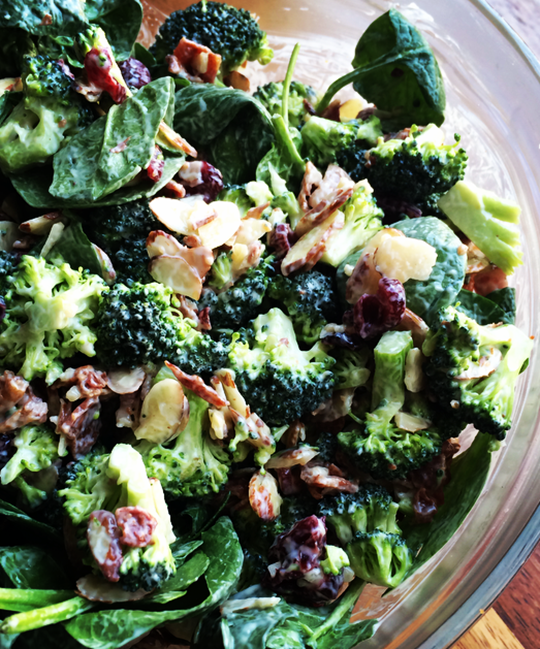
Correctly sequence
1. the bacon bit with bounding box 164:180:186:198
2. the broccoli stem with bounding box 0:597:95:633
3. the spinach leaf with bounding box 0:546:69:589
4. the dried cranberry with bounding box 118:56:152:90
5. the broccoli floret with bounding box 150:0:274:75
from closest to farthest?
1. the broccoli stem with bounding box 0:597:95:633
2. the spinach leaf with bounding box 0:546:69:589
3. the bacon bit with bounding box 164:180:186:198
4. the dried cranberry with bounding box 118:56:152:90
5. the broccoli floret with bounding box 150:0:274:75

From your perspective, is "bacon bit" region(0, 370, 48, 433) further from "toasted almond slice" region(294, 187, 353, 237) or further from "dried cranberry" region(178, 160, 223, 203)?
"toasted almond slice" region(294, 187, 353, 237)

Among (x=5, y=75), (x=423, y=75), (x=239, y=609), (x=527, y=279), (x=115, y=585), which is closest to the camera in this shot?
(x=115, y=585)

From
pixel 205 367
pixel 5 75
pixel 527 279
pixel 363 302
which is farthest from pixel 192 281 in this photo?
pixel 527 279

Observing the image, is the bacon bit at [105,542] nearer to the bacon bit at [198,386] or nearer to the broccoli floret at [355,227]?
the bacon bit at [198,386]

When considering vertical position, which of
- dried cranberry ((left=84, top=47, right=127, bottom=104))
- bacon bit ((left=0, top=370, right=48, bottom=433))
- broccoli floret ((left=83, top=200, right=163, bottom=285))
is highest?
dried cranberry ((left=84, top=47, right=127, bottom=104))

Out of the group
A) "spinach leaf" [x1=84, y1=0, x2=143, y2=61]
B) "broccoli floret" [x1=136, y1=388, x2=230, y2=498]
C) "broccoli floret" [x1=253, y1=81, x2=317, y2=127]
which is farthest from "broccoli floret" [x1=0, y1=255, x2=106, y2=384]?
"broccoli floret" [x1=253, y1=81, x2=317, y2=127]

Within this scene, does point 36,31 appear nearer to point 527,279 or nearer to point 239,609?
point 239,609

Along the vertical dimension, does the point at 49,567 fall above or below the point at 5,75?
below
